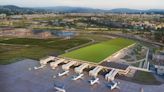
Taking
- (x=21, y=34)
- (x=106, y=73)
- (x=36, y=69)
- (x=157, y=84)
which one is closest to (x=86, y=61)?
(x=106, y=73)

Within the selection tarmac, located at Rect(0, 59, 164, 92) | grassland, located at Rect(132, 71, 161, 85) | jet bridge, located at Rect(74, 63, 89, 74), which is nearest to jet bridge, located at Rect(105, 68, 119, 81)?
tarmac, located at Rect(0, 59, 164, 92)

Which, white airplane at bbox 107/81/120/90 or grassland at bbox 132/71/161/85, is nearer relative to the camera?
white airplane at bbox 107/81/120/90

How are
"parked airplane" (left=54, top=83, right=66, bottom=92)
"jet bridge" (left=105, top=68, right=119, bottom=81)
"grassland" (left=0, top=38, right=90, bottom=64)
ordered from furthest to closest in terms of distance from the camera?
1. "grassland" (left=0, top=38, right=90, bottom=64)
2. "jet bridge" (left=105, top=68, right=119, bottom=81)
3. "parked airplane" (left=54, top=83, right=66, bottom=92)

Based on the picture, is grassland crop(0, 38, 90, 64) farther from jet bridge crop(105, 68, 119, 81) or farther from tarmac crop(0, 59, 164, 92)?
jet bridge crop(105, 68, 119, 81)

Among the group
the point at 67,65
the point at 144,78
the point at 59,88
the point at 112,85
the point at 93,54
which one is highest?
the point at 93,54

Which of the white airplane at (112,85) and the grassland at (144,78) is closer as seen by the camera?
the white airplane at (112,85)

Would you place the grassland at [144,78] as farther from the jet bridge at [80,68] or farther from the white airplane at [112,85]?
the jet bridge at [80,68]

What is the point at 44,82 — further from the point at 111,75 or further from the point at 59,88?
the point at 111,75

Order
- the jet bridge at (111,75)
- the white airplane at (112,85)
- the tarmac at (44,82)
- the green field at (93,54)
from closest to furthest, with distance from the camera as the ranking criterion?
1. the tarmac at (44,82)
2. the white airplane at (112,85)
3. the jet bridge at (111,75)
4. the green field at (93,54)

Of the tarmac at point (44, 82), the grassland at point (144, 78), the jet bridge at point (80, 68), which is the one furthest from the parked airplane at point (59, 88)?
the grassland at point (144, 78)

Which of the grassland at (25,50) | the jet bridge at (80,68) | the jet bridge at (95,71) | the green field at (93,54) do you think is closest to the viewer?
the jet bridge at (95,71)

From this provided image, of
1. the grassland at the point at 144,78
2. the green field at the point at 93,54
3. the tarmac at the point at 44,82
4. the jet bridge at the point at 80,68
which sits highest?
the green field at the point at 93,54

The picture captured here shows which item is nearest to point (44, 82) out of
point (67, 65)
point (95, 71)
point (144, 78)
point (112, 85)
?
point (67, 65)
